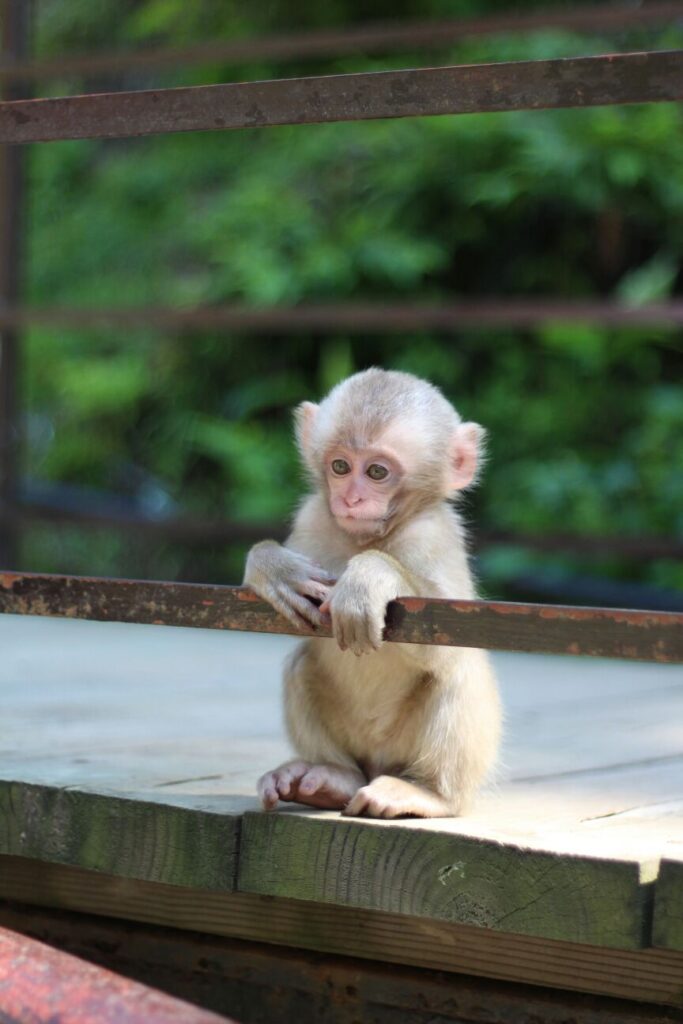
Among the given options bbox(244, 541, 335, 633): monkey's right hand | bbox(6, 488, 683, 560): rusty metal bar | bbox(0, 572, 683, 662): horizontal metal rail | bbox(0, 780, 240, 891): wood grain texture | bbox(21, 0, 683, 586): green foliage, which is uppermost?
bbox(21, 0, 683, 586): green foliage

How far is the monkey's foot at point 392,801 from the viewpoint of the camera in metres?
2.31

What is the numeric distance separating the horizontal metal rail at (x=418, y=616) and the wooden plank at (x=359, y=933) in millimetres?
436

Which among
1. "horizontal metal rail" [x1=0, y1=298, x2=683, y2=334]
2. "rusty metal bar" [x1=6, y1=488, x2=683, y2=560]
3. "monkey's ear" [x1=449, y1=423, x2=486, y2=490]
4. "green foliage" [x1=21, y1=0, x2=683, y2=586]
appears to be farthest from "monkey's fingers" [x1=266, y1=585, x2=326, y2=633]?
"green foliage" [x1=21, y1=0, x2=683, y2=586]

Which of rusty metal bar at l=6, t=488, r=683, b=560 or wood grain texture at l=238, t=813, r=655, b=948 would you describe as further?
rusty metal bar at l=6, t=488, r=683, b=560

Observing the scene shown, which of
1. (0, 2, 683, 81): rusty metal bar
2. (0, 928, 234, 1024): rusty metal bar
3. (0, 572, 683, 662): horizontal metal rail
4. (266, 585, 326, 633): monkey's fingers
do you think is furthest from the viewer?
(0, 2, 683, 81): rusty metal bar

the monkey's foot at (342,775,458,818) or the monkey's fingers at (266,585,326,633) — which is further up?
the monkey's fingers at (266,585,326,633)

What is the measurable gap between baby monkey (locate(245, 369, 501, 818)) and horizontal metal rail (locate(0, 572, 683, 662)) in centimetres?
6

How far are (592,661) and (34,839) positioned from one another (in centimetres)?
285

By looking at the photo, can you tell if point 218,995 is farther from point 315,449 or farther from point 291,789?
point 315,449

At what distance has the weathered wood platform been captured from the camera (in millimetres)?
2074

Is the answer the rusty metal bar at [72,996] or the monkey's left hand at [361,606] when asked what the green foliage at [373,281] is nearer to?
the monkey's left hand at [361,606]

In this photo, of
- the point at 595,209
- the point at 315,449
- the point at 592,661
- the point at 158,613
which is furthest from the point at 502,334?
the point at 158,613

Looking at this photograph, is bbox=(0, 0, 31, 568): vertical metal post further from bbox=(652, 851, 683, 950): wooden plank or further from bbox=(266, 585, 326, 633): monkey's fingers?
bbox=(652, 851, 683, 950): wooden plank

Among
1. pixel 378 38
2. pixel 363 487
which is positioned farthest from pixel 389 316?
pixel 363 487
